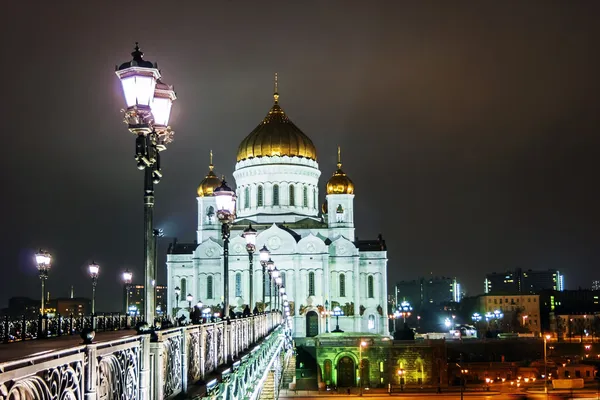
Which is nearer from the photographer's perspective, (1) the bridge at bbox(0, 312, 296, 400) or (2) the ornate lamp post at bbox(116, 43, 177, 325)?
(1) the bridge at bbox(0, 312, 296, 400)

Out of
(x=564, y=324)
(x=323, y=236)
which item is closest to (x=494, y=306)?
(x=564, y=324)

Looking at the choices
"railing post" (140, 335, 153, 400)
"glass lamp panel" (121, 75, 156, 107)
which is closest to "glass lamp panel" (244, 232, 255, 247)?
"glass lamp panel" (121, 75, 156, 107)

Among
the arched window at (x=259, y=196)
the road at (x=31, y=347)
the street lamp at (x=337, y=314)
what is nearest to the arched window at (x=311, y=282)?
the street lamp at (x=337, y=314)

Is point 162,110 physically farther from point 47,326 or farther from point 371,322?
point 371,322

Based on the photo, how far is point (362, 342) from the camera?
78062 millimetres

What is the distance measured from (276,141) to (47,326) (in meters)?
66.4

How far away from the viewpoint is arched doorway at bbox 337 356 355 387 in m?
79.6

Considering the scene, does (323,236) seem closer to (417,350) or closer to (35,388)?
(417,350)

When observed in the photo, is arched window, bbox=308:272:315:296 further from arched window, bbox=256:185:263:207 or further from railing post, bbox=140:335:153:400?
railing post, bbox=140:335:153:400

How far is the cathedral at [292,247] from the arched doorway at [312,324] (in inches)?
2.7

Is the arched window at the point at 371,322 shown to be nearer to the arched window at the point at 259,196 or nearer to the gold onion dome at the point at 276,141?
the arched window at the point at 259,196

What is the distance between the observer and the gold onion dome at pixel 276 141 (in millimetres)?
89688

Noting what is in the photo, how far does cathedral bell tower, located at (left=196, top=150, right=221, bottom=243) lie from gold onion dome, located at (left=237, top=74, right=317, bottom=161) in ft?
15.2

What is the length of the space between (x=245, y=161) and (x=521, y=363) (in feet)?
119
